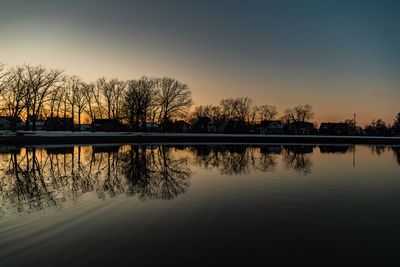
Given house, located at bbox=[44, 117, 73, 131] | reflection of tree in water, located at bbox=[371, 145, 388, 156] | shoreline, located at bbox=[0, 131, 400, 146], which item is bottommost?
reflection of tree in water, located at bbox=[371, 145, 388, 156]

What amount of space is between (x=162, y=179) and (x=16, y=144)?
3630cm

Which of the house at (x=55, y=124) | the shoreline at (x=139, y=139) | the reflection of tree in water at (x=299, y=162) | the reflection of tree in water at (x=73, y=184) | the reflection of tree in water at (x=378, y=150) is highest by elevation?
the house at (x=55, y=124)

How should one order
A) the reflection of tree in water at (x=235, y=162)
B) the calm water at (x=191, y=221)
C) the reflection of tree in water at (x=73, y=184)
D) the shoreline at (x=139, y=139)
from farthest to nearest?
the shoreline at (x=139, y=139) → the reflection of tree in water at (x=235, y=162) → the reflection of tree in water at (x=73, y=184) → the calm water at (x=191, y=221)

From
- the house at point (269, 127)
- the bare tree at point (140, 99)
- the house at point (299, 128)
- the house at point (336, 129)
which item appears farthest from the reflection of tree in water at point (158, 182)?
the house at point (336, 129)

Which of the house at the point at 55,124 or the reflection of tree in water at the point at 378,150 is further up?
the house at the point at 55,124

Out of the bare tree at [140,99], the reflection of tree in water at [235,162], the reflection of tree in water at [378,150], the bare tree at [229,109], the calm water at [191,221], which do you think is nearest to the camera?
the calm water at [191,221]

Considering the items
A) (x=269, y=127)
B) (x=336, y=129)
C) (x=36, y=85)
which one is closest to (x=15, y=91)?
(x=36, y=85)

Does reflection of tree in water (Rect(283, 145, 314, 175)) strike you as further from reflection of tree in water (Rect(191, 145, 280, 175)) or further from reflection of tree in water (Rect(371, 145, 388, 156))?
reflection of tree in water (Rect(371, 145, 388, 156))

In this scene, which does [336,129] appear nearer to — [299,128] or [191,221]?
[299,128]

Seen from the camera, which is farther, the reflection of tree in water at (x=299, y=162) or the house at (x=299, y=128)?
the house at (x=299, y=128)

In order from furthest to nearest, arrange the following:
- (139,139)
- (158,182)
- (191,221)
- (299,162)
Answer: (139,139) → (299,162) → (158,182) → (191,221)

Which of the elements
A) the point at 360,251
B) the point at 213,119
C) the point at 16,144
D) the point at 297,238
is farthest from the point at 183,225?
the point at 213,119

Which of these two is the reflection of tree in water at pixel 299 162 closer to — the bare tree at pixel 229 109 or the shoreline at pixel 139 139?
the shoreline at pixel 139 139

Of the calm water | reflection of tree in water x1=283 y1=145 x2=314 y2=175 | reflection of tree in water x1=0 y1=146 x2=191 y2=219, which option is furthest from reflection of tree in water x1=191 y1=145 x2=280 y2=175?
the calm water
